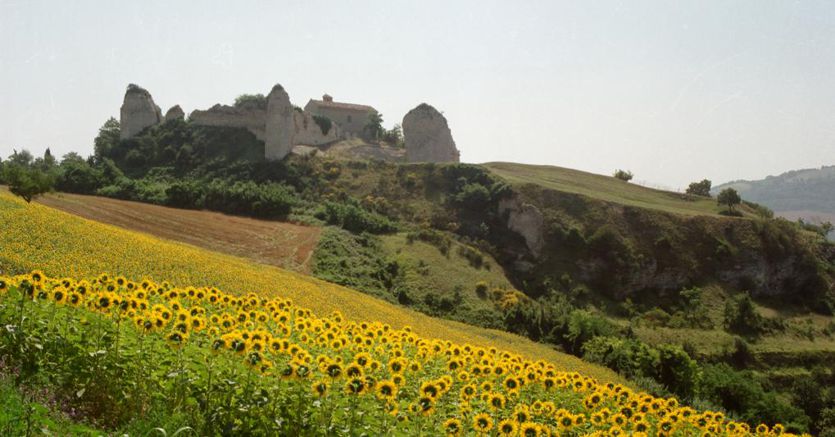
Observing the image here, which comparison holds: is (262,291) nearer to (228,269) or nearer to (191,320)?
(228,269)

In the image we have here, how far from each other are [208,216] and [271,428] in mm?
50591

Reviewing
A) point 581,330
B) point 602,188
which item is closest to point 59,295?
point 581,330

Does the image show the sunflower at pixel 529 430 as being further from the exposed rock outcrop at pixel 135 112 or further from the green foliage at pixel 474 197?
the exposed rock outcrop at pixel 135 112

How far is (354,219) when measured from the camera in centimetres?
5822

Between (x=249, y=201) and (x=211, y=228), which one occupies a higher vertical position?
(x=249, y=201)

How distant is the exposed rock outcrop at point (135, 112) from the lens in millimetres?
81188

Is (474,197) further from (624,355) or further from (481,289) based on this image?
(624,355)

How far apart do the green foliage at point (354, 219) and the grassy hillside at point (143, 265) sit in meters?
22.3

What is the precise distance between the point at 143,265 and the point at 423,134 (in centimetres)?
6092

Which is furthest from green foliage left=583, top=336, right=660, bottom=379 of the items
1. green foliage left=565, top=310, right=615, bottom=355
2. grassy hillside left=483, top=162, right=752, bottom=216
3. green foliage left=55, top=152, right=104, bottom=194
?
green foliage left=55, top=152, right=104, bottom=194

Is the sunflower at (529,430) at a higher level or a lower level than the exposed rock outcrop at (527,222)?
lower

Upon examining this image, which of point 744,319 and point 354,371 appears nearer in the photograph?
point 354,371

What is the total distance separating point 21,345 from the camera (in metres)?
8.75

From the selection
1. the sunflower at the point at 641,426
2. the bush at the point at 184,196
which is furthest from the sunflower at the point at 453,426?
the bush at the point at 184,196
